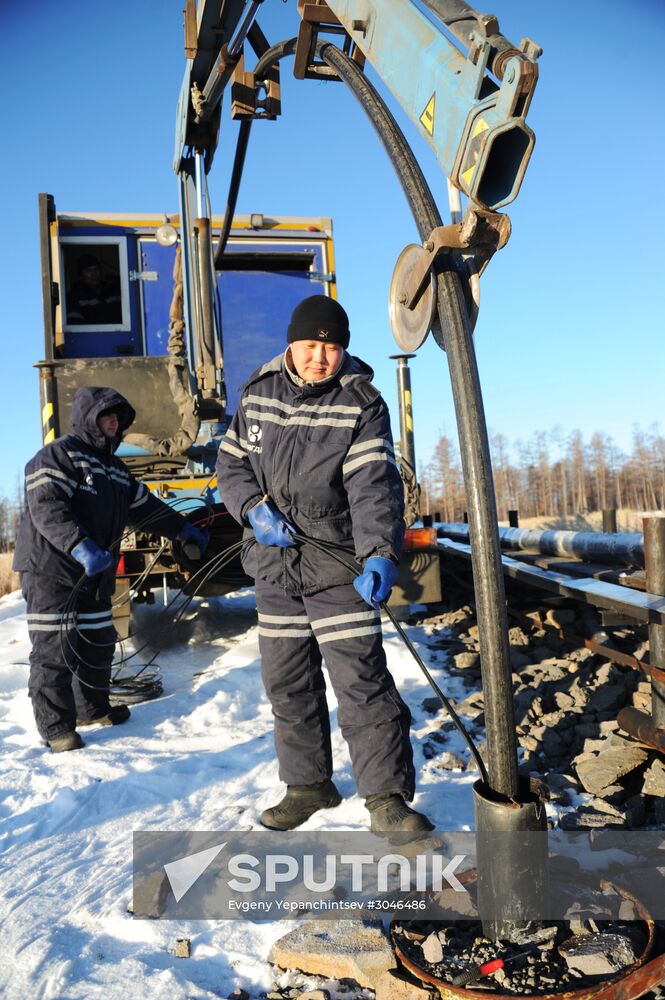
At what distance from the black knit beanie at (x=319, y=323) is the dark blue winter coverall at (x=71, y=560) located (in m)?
1.72

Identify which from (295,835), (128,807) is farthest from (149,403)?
(295,835)

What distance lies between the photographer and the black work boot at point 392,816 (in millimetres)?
2576

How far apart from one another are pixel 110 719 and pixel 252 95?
3680 mm

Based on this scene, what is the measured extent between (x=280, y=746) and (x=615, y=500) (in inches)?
2943

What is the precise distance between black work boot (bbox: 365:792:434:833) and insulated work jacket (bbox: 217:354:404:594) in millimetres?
799

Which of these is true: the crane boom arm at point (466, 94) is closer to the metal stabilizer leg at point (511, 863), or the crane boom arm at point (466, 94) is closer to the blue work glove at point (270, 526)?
the blue work glove at point (270, 526)

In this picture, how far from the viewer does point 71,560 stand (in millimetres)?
4070

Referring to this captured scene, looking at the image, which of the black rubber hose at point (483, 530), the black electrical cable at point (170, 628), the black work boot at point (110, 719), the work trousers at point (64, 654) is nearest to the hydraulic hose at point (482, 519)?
the black rubber hose at point (483, 530)

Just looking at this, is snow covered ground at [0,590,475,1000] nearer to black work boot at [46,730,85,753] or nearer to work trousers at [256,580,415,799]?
black work boot at [46,730,85,753]

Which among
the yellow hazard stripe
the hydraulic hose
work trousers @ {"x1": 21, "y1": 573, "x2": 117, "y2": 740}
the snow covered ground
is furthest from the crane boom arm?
the yellow hazard stripe

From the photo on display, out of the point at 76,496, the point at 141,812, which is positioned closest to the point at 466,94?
the point at 141,812

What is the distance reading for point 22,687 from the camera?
5066 mm

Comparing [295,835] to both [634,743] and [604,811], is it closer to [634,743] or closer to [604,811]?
[604,811]

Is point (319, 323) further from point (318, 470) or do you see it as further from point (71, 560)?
point (71, 560)
